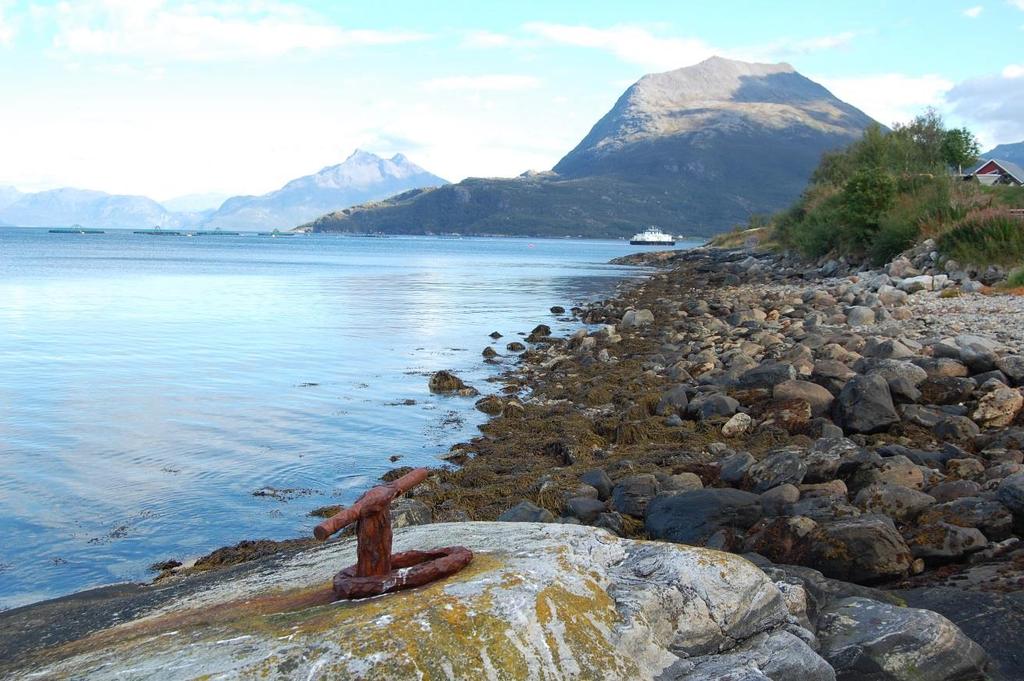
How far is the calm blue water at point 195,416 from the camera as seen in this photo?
10477 mm

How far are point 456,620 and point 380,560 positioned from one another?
57 cm

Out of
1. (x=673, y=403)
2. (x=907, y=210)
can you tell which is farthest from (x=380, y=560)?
(x=907, y=210)

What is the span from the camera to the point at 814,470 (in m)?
9.30

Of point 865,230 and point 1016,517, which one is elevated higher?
point 865,230

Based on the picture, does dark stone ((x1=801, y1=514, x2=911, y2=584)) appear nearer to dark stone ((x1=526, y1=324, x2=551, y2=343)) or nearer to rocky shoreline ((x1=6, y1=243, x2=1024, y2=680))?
rocky shoreline ((x1=6, y1=243, x2=1024, y2=680))

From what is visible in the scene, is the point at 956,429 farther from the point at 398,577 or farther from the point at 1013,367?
the point at 398,577

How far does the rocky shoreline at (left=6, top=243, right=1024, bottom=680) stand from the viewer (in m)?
4.50

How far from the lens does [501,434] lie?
50.3 ft

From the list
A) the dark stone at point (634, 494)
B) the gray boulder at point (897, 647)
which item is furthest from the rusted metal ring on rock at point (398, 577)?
the dark stone at point (634, 494)

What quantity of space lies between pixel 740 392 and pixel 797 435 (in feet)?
8.41

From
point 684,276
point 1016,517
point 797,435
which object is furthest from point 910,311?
point 684,276

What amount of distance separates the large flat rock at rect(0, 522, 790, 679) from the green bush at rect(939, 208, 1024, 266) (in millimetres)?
26282

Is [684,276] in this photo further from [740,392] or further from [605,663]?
[605,663]

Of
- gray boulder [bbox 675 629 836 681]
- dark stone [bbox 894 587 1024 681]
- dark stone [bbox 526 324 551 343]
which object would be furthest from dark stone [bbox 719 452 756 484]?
dark stone [bbox 526 324 551 343]
